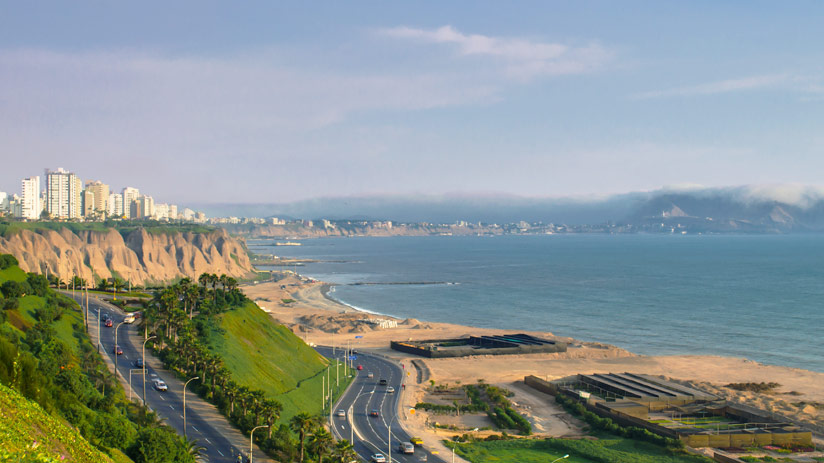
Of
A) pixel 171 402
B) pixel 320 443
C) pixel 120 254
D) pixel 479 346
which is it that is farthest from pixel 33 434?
pixel 120 254

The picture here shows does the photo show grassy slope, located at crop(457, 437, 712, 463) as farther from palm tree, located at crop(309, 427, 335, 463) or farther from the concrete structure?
the concrete structure

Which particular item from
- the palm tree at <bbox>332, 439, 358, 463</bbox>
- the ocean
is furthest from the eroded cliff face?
the palm tree at <bbox>332, 439, 358, 463</bbox>

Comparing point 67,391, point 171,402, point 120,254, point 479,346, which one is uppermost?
point 120,254

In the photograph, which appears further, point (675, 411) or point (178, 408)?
point (675, 411)

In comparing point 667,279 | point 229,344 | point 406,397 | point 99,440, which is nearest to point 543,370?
point 406,397

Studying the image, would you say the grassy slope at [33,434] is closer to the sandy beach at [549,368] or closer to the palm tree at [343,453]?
the palm tree at [343,453]

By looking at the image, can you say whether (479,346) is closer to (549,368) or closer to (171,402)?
(549,368)
